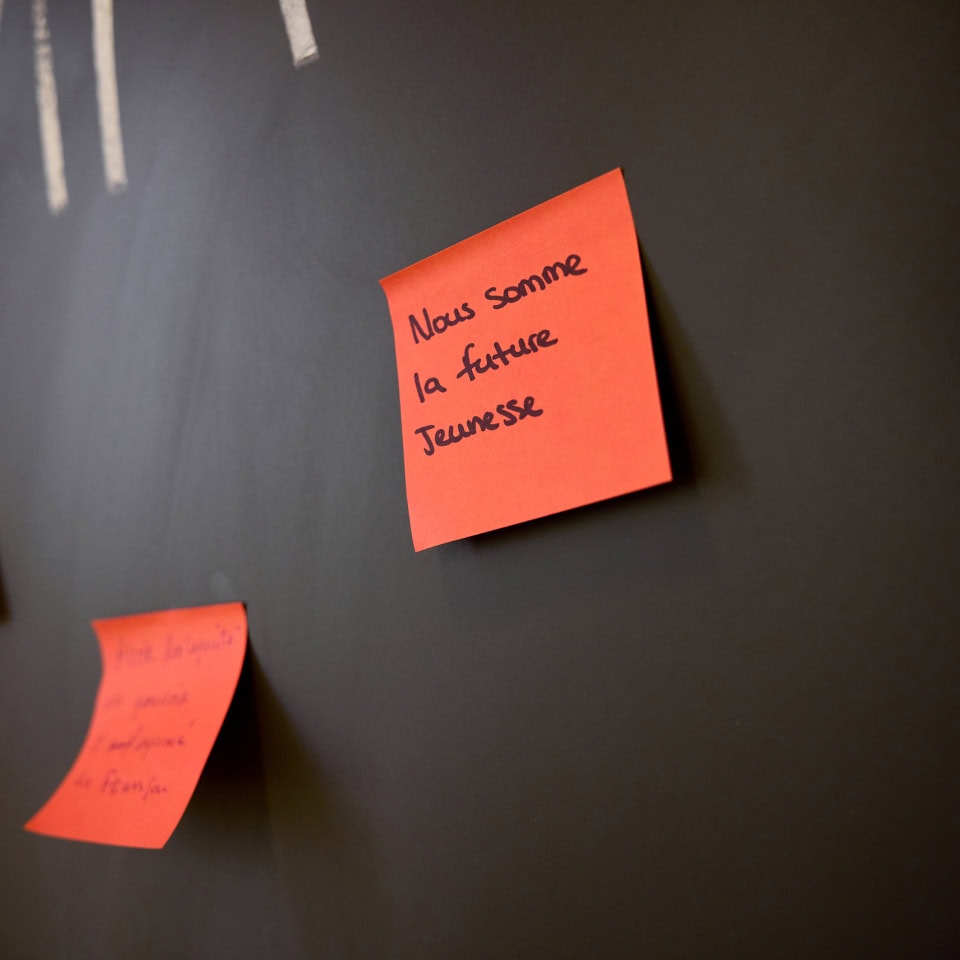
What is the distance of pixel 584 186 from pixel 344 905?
0.41m

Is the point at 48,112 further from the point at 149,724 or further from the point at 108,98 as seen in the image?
the point at 149,724

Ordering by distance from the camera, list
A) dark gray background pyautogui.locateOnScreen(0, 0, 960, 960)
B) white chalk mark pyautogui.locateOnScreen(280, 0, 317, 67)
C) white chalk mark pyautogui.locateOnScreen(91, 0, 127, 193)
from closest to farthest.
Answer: dark gray background pyautogui.locateOnScreen(0, 0, 960, 960), white chalk mark pyautogui.locateOnScreen(280, 0, 317, 67), white chalk mark pyautogui.locateOnScreen(91, 0, 127, 193)

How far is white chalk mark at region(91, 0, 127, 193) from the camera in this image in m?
0.58

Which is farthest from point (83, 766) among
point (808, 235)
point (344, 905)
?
point (808, 235)

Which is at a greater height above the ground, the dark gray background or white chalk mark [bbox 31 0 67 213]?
white chalk mark [bbox 31 0 67 213]

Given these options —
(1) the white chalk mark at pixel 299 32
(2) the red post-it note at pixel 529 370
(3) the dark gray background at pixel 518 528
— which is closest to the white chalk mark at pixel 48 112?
(3) the dark gray background at pixel 518 528

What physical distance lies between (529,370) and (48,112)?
530 mm

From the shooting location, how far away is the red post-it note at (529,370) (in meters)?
0.34

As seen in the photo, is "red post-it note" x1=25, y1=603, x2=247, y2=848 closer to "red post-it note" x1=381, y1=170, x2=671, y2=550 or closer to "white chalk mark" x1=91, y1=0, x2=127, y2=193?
"red post-it note" x1=381, y1=170, x2=671, y2=550

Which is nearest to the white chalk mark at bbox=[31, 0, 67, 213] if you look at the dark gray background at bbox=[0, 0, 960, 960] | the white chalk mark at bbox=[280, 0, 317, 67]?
the dark gray background at bbox=[0, 0, 960, 960]

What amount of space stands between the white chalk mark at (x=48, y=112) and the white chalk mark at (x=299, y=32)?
0.26m

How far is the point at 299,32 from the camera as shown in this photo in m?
0.47

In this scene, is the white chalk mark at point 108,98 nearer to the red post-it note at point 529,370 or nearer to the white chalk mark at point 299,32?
the white chalk mark at point 299,32

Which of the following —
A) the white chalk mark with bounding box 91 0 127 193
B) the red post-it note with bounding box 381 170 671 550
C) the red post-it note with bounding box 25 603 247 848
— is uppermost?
the white chalk mark with bounding box 91 0 127 193
